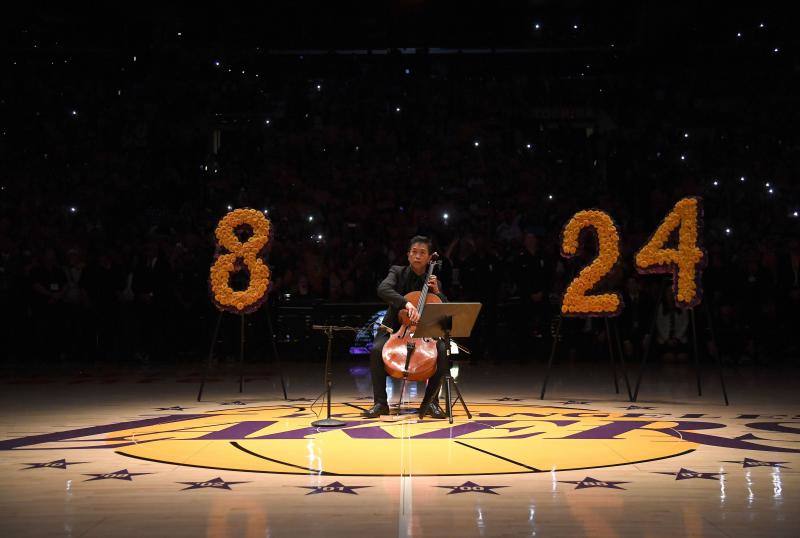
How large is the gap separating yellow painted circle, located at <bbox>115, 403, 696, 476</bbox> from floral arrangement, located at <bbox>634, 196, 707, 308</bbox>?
158 cm

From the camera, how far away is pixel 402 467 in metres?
5.42

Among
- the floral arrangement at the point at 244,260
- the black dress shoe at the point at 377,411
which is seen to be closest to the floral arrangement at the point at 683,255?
the black dress shoe at the point at 377,411

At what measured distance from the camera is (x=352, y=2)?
17719mm

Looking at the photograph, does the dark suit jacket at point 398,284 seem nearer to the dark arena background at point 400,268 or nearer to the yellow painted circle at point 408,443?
the dark arena background at point 400,268

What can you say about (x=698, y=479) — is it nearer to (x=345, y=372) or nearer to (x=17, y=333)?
(x=345, y=372)

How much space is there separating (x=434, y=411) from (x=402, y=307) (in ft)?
3.06

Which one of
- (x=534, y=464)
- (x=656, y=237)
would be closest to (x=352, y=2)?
(x=656, y=237)

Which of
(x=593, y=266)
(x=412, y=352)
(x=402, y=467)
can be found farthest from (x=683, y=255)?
(x=402, y=467)

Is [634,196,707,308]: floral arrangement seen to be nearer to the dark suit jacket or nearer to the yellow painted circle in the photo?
the yellow painted circle

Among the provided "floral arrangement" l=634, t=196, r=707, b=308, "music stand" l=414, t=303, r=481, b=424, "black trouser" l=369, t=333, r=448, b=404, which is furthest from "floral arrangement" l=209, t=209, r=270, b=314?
"floral arrangement" l=634, t=196, r=707, b=308

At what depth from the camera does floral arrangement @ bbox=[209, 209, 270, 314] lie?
9086mm

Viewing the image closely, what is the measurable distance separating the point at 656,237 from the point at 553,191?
7674 millimetres

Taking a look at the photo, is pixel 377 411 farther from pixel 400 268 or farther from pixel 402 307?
pixel 400 268

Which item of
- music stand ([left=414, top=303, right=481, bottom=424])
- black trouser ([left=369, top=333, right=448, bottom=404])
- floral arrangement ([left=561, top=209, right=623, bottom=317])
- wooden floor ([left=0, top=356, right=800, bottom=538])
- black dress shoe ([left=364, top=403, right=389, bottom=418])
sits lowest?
wooden floor ([left=0, top=356, right=800, bottom=538])
